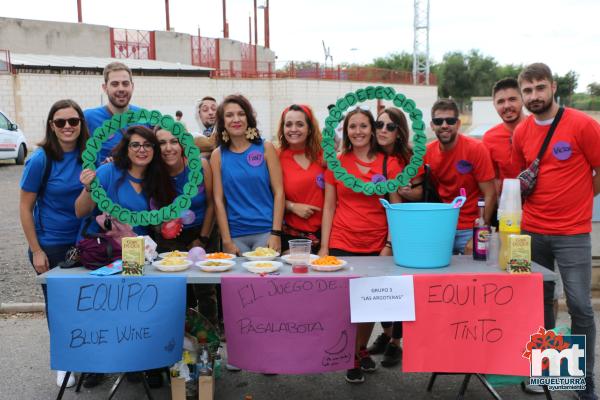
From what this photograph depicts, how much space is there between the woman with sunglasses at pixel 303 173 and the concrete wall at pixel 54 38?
28.5m

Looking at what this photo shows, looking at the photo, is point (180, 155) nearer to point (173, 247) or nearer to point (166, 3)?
point (173, 247)

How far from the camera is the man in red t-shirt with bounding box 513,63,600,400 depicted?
3320mm

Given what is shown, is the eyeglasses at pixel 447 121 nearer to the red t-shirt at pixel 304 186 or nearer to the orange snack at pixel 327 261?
the red t-shirt at pixel 304 186

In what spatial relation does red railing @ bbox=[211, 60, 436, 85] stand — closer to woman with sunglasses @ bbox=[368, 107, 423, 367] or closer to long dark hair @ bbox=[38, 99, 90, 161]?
long dark hair @ bbox=[38, 99, 90, 161]

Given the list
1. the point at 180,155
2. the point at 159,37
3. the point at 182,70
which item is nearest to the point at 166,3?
the point at 159,37

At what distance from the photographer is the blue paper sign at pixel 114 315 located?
3.26 meters

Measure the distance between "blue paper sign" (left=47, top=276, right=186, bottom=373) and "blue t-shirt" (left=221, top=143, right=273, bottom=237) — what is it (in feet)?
2.73

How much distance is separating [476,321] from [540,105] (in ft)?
4.30

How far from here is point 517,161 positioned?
364 centimetres

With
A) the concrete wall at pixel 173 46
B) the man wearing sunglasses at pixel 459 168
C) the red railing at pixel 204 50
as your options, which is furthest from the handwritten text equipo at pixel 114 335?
the red railing at pixel 204 50

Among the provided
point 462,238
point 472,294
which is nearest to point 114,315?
point 472,294

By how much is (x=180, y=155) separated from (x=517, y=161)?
2.23 m

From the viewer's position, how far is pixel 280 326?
10.8 ft

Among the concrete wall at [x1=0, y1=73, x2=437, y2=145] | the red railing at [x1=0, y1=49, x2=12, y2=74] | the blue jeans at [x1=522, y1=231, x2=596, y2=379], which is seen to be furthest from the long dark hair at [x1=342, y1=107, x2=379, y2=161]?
the red railing at [x1=0, y1=49, x2=12, y2=74]
